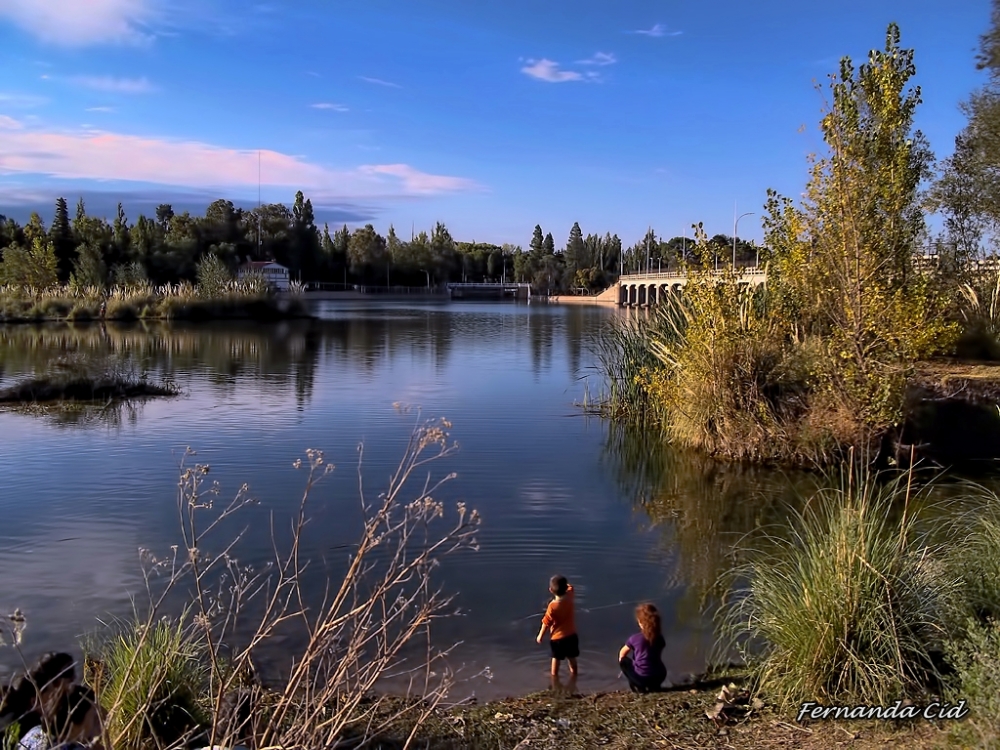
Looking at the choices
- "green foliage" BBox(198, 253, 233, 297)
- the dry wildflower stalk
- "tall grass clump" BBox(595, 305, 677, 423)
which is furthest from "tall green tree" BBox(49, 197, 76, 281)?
the dry wildflower stalk

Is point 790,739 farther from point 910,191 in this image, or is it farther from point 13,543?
point 910,191

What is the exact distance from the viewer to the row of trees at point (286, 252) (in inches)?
2662

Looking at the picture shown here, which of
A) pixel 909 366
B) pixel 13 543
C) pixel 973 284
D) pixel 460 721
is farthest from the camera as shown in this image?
pixel 973 284

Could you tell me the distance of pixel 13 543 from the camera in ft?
29.3

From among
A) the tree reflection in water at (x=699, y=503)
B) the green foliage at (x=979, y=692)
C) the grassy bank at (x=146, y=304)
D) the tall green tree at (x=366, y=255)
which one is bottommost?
the tree reflection in water at (x=699, y=503)

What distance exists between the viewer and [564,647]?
20.5ft

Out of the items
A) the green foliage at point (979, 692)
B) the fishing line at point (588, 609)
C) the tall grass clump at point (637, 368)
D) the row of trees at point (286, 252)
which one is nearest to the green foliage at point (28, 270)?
the row of trees at point (286, 252)

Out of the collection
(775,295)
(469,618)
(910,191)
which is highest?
(910,191)

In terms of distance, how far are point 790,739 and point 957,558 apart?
5.95ft

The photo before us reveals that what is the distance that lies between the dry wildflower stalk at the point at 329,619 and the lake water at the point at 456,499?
0.46 meters

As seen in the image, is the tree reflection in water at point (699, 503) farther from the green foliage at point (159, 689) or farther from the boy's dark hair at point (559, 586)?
the green foliage at point (159, 689)

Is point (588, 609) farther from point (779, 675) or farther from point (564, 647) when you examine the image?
point (779, 675)

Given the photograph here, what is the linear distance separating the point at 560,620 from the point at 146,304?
52.3 m

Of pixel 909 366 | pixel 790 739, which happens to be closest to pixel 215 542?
pixel 790 739
